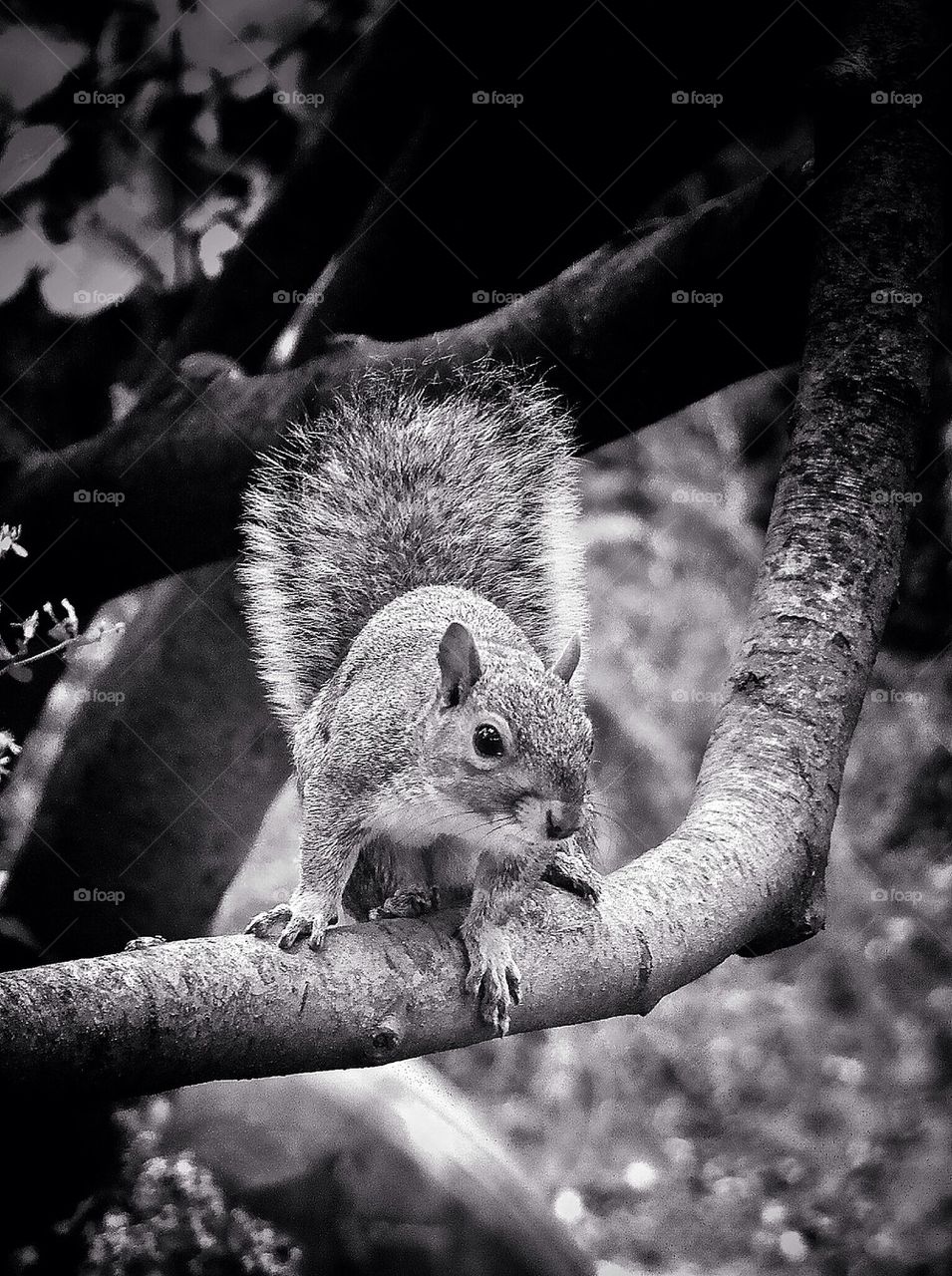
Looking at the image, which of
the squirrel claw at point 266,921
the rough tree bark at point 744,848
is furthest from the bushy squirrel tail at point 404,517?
the squirrel claw at point 266,921

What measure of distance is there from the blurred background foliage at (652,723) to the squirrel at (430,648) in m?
0.38

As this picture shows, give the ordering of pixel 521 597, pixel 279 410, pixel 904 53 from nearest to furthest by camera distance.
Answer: pixel 521 597, pixel 279 410, pixel 904 53

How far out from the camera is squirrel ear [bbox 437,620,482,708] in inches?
36.9

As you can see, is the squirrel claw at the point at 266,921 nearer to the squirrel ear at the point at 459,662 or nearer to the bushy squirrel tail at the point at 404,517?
the squirrel ear at the point at 459,662

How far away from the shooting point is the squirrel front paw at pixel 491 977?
3.04 feet

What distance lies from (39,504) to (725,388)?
105 centimetres

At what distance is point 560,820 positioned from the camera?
89 centimetres

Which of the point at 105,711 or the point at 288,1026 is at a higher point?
the point at 105,711

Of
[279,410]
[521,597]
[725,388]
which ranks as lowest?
[521,597]

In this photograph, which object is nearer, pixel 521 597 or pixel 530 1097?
pixel 521 597

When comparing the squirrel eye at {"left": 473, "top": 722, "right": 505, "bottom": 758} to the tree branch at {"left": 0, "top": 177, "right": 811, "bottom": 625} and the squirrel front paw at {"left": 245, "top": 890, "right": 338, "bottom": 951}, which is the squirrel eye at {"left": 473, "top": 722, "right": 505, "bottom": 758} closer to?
the squirrel front paw at {"left": 245, "top": 890, "right": 338, "bottom": 951}

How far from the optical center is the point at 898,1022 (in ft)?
5.64

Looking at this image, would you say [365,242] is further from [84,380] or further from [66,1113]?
[66,1113]

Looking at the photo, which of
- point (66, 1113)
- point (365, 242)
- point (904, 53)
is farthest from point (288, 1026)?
point (904, 53)
